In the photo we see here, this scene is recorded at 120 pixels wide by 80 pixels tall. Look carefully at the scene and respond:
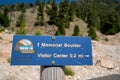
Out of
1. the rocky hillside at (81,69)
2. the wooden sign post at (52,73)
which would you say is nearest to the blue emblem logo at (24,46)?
Answer: the wooden sign post at (52,73)

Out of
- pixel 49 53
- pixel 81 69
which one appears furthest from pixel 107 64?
pixel 49 53

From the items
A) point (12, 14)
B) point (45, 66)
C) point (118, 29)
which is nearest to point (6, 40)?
point (45, 66)

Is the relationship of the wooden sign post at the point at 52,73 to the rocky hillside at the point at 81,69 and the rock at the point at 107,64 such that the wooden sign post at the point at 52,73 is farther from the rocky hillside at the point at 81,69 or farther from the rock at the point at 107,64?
the rock at the point at 107,64

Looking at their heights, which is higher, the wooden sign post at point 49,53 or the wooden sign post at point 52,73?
the wooden sign post at point 49,53

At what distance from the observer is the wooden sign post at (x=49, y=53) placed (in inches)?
232

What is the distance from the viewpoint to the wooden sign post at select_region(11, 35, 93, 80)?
19.3ft

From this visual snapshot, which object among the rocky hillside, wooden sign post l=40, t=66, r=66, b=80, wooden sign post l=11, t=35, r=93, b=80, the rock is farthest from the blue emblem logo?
the rock

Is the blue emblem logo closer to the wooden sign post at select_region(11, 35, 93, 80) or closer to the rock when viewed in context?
the wooden sign post at select_region(11, 35, 93, 80)

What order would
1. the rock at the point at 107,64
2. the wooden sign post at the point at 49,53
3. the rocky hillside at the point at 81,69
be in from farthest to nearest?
the rock at the point at 107,64 < the rocky hillside at the point at 81,69 < the wooden sign post at the point at 49,53

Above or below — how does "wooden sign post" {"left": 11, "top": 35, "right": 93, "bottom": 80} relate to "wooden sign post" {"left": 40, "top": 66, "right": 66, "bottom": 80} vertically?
above

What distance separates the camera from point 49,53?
233 inches

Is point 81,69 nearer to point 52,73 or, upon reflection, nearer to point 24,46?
point 52,73

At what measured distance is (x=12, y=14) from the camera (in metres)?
94.4

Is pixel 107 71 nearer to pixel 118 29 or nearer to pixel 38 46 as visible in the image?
pixel 38 46
